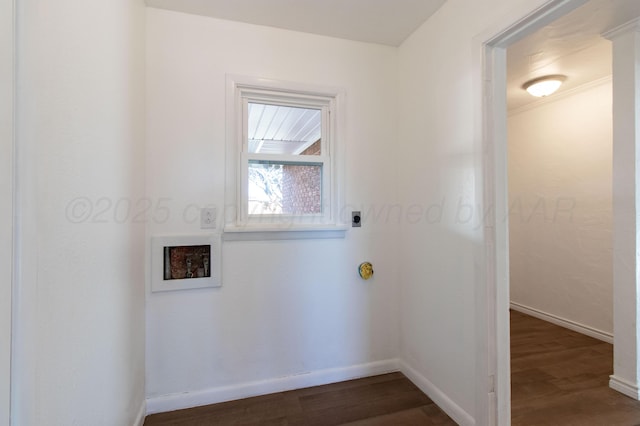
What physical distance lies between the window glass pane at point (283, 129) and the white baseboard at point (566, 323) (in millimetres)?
3078

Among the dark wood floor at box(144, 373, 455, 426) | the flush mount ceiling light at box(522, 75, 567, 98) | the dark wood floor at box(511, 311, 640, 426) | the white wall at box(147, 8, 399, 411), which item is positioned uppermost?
the flush mount ceiling light at box(522, 75, 567, 98)

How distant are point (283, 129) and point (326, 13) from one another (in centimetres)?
A: 73

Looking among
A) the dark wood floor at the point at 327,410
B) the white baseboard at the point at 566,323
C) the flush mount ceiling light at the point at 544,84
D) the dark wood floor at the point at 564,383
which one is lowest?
the dark wood floor at the point at 564,383

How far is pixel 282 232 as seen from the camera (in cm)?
185

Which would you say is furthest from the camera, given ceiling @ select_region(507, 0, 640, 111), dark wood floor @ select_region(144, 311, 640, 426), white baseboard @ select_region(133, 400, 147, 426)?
ceiling @ select_region(507, 0, 640, 111)

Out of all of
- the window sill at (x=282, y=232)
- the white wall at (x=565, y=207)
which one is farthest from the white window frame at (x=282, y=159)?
the white wall at (x=565, y=207)

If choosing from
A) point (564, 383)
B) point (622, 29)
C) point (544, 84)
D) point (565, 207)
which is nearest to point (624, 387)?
point (564, 383)

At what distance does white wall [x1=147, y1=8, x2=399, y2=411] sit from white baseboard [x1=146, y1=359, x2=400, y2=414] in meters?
0.01

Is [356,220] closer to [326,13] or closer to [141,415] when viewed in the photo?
[326,13]

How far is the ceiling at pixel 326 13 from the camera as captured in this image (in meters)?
1.63

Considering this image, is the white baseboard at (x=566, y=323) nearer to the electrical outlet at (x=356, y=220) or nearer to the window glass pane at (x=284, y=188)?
the electrical outlet at (x=356, y=220)

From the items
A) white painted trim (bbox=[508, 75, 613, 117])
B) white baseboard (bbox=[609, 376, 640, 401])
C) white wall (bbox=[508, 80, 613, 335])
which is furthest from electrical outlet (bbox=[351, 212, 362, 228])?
white painted trim (bbox=[508, 75, 613, 117])

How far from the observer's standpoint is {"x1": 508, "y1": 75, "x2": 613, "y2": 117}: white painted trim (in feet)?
8.71

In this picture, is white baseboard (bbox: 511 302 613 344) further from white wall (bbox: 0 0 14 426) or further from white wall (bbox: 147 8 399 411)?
white wall (bbox: 0 0 14 426)
